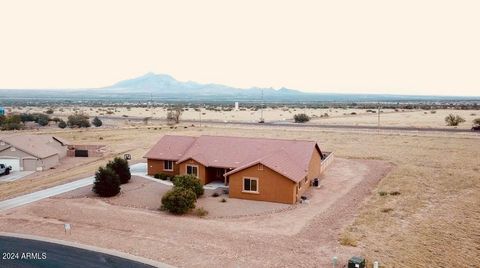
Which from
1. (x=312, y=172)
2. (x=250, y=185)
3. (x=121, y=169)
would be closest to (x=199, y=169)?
(x=250, y=185)

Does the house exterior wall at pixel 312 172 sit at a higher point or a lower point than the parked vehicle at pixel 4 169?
higher

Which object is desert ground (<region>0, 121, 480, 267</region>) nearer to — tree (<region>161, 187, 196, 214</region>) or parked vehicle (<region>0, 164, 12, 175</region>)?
tree (<region>161, 187, 196, 214</region>)

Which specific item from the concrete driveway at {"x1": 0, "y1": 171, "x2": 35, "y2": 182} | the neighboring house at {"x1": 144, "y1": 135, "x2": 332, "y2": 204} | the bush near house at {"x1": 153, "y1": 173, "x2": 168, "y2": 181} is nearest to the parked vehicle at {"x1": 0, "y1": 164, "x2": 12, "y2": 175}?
the concrete driveway at {"x1": 0, "y1": 171, "x2": 35, "y2": 182}

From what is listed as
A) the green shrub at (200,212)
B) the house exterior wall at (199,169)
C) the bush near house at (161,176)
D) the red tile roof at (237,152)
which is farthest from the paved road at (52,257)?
the bush near house at (161,176)

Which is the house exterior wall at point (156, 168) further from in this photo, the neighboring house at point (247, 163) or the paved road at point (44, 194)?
the paved road at point (44, 194)

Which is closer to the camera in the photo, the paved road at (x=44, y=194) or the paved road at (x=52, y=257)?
the paved road at (x=52, y=257)

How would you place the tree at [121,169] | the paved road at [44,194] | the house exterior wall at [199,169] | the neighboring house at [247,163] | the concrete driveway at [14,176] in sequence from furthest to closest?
1. the concrete driveway at [14,176]
2. the tree at [121,169]
3. the house exterior wall at [199,169]
4. the neighboring house at [247,163]
5. the paved road at [44,194]
